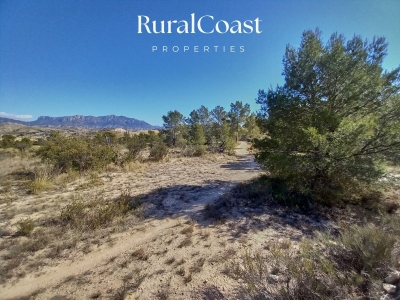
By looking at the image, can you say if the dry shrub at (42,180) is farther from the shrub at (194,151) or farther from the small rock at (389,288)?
the shrub at (194,151)

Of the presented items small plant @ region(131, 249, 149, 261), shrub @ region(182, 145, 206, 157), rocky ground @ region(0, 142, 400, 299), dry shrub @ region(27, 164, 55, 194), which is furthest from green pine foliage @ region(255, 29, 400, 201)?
shrub @ region(182, 145, 206, 157)

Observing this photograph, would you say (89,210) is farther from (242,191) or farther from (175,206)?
(242,191)

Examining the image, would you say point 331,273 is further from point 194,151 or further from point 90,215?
point 194,151

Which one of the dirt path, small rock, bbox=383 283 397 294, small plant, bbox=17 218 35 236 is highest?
small rock, bbox=383 283 397 294

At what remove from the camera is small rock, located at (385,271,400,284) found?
214cm

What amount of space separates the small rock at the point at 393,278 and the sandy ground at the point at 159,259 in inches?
76.6

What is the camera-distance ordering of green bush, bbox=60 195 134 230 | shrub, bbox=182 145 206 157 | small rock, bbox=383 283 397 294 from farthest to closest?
shrub, bbox=182 145 206 157
green bush, bbox=60 195 134 230
small rock, bbox=383 283 397 294

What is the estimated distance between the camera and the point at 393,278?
215 cm

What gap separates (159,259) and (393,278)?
3.48m

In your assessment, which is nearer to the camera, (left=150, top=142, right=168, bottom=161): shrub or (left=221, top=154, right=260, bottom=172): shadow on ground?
(left=221, top=154, right=260, bottom=172): shadow on ground

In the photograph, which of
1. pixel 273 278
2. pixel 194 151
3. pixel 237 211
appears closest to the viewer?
pixel 273 278

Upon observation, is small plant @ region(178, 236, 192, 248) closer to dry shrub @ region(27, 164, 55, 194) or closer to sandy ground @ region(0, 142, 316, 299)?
sandy ground @ region(0, 142, 316, 299)

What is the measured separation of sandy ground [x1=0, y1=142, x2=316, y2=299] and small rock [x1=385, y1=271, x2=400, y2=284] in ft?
6.39

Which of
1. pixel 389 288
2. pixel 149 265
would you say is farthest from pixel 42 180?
pixel 389 288
